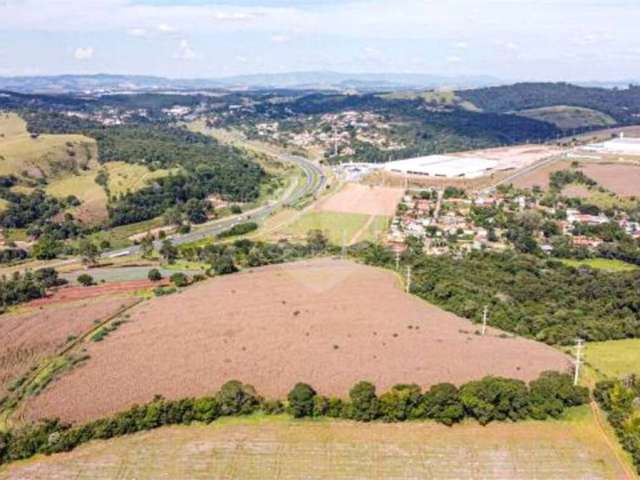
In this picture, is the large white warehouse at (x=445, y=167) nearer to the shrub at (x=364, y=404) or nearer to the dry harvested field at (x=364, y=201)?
the dry harvested field at (x=364, y=201)

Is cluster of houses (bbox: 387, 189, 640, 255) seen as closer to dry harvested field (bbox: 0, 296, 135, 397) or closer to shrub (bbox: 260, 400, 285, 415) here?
dry harvested field (bbox: 0, 296, 135, 397)

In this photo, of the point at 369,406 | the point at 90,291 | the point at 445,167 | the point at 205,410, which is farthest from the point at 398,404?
the point at 445,167

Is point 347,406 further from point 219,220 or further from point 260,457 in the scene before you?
point 219,220

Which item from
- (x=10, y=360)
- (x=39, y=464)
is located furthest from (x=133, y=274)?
(x=39, y=464)

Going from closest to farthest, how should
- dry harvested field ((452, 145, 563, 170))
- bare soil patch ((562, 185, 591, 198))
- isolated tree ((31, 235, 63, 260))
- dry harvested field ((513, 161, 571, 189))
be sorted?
1. isolated tree ((31, 235, 63, 260))
2. bare soil patch ((562, 185, 591, 198))
3. dry harvested field ((513, 161, 571, 189))
4. dry harvested field ((452, 145, 563, 170))

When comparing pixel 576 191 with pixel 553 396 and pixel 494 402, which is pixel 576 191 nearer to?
pixel 553 396

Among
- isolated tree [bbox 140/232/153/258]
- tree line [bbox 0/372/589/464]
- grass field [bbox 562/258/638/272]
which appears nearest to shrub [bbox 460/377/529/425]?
tree line [bbox 0/372/589/464]

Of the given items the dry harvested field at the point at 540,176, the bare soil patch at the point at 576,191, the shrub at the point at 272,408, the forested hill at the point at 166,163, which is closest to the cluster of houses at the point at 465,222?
A: the bare soil patch at the point at 576,191
